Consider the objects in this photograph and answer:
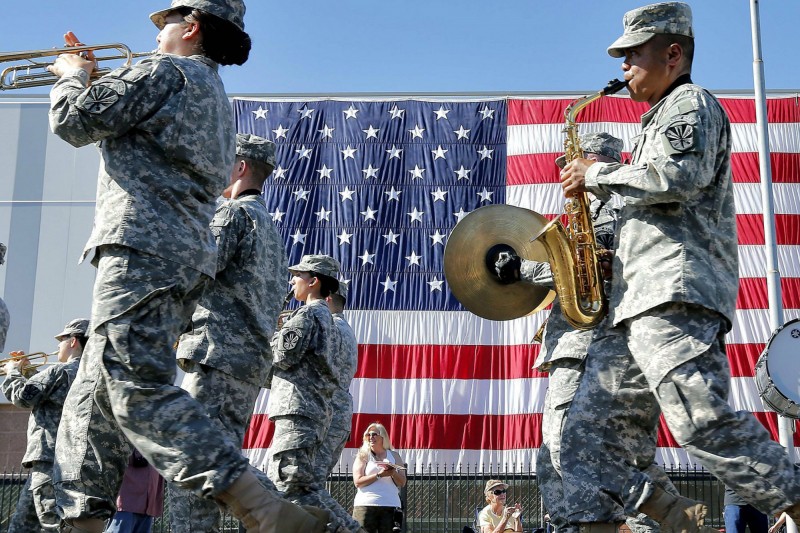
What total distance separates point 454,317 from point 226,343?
904 centimetres

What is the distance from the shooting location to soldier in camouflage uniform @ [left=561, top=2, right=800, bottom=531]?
3658mm

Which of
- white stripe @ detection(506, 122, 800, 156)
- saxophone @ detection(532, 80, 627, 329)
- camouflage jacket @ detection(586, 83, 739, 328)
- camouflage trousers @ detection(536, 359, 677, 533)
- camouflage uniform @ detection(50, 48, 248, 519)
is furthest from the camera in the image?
white stripe @ detection(506, 122, 800, 156)

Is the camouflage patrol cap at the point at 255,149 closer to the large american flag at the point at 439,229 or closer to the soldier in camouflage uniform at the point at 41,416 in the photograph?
the soldier in camouflage uniform at the point at 41,416

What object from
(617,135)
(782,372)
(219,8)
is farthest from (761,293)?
(219,8)

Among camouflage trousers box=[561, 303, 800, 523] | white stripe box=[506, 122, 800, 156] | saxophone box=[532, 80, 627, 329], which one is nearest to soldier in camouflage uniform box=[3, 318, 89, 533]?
saxophone box=[532, 80, 627, 329]

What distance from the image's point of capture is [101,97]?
3773 millimetres

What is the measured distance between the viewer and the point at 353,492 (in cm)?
1396

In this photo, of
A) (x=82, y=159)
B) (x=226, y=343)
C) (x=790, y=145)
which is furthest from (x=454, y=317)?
(x=226, y=343)

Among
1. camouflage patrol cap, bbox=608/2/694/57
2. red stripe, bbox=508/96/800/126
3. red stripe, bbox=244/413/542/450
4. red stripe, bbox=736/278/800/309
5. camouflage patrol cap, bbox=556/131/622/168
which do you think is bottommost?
red stripe, bbox=244/413/542/450

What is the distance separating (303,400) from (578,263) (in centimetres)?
260

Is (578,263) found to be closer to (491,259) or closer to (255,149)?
(491,259)

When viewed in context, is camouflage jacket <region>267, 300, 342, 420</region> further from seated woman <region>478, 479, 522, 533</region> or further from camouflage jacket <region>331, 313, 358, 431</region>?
seated woman <region>478, 479, 522, 533</region>

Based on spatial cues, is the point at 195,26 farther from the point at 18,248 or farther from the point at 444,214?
the point at 18,248

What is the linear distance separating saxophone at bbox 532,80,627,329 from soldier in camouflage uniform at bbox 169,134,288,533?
5.06ft
